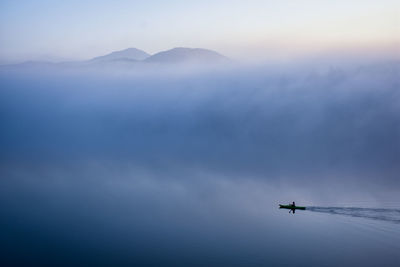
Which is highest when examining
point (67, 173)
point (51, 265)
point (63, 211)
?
point (67, 173)

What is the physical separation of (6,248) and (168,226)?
15523mm

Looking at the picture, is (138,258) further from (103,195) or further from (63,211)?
(103,195)

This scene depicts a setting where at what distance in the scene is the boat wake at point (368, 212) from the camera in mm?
38594

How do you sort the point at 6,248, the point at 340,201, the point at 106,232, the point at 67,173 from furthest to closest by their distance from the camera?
the point at 67,173 < the point at 340,201 < the point at 106,232 < the point at 6,248

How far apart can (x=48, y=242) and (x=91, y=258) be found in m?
5.65

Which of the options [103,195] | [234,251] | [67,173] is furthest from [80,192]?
[234,251]

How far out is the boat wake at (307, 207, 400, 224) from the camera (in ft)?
127

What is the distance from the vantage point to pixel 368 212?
40.2 meters

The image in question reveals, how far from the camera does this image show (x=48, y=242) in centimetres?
3381

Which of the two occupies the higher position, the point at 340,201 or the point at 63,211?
the point at 340,201

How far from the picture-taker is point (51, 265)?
29.8 m

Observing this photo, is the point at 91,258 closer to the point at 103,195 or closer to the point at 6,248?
the point at 6,248

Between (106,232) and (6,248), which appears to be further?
(106,232)

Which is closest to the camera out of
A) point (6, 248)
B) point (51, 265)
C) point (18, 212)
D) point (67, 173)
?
point (51, 265)
